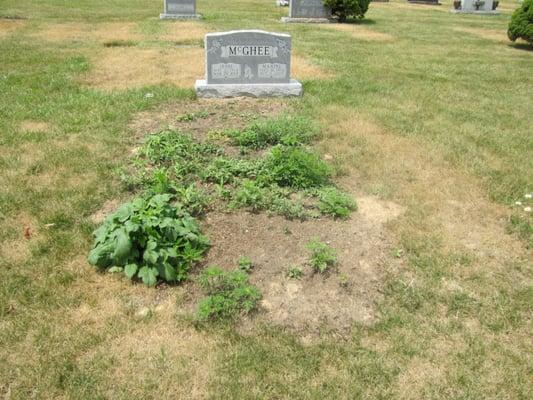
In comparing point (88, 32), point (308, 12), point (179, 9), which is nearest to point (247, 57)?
point (88, 32)

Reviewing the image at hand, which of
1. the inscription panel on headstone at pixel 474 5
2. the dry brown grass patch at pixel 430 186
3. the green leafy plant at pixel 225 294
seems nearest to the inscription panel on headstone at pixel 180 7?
the dry brown grass patch at pixel 430 186

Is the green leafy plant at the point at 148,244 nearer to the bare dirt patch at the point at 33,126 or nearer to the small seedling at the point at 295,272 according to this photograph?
the small seedling at the point at 295,272

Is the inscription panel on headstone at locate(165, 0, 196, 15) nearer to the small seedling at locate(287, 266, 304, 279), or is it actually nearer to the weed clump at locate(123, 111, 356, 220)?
the weed clump at locate(123, 111, 356, 220)

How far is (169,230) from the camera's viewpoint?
3.71 m

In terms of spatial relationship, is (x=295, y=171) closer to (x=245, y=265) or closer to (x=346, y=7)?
(x=245, y=265)

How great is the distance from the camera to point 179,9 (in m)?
17.5

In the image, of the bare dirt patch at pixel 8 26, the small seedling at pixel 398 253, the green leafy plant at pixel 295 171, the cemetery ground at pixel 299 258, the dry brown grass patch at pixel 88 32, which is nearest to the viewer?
the cemetery ground at pixel 299 258

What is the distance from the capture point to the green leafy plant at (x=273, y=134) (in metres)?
6.00

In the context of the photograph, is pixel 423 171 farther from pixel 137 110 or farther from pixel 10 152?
pixel 10 152

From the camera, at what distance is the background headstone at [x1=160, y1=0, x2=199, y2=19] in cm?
1739

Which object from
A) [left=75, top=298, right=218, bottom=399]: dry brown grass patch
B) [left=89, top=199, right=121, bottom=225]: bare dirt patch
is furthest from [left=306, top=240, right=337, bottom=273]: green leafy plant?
[left=89, top=199, right=121, bottom=225]: bare dirt patch

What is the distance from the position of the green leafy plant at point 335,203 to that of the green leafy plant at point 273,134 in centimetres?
132

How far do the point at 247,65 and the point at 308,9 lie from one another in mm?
10887

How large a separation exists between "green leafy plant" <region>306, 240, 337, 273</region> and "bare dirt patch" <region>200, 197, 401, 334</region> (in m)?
0.06
